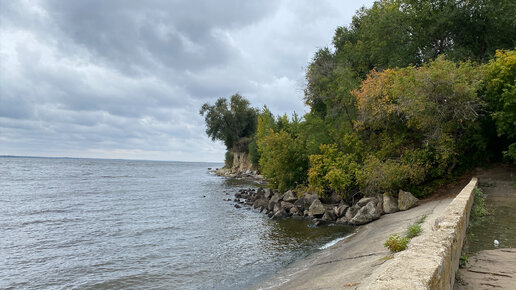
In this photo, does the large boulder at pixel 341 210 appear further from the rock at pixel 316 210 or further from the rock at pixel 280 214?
the rock at pixel 280 214

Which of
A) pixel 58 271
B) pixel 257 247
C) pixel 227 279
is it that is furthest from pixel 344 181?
pixel 58 271

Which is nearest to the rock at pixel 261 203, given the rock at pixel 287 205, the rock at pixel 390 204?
the rock at pixel 287 205

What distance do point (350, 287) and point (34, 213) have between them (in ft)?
85.0

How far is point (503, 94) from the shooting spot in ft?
53.6

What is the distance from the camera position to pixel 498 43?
24750 mm

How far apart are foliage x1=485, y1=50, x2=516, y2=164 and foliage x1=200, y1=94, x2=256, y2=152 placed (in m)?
58.5

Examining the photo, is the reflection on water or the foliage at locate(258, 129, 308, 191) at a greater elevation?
the foliage at locate(258, 129, 308, 191)

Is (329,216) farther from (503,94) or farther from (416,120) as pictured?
(503,94)

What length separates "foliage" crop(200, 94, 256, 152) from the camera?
238ft

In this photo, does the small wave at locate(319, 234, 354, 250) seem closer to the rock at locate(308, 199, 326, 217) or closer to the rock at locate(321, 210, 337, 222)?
the rock at locate(321, 210, 337, 222)

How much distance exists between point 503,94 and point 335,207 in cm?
1113

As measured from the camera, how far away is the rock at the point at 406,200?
666 inches

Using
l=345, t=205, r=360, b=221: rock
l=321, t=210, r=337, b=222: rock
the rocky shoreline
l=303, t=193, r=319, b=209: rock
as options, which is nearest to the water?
the rocky shoreline

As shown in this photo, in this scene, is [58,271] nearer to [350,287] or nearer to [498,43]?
[350,287]
